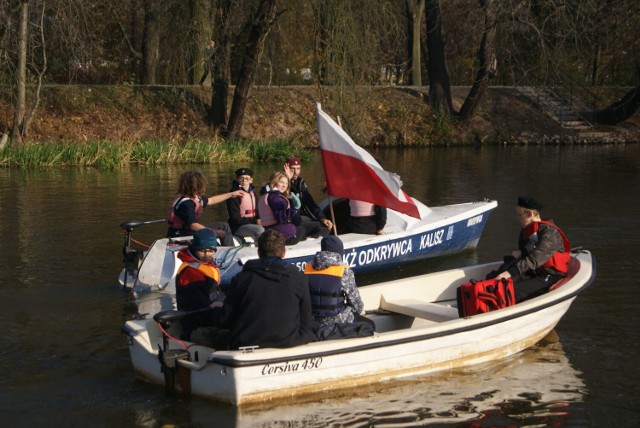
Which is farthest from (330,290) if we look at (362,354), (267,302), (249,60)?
(249,60)

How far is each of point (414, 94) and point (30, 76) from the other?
1480 cm

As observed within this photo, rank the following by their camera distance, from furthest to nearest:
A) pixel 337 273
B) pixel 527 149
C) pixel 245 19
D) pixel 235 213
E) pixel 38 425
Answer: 1. pixel 527 149
2. pixel 245 19
3. pixel 235 213
4. pixel 337 273
5. pixel 38 425

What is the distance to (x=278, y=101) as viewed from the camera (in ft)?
120

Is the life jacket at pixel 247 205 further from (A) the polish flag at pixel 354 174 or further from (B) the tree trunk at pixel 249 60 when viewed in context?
(B) the tree trunk at pixel 249 60

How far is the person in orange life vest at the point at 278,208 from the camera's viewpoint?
12117 millimetres

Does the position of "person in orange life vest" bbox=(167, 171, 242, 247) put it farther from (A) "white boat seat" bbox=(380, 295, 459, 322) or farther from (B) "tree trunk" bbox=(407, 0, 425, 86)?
(B) "tree trunk" bbox=(407, 0, 425, 86)

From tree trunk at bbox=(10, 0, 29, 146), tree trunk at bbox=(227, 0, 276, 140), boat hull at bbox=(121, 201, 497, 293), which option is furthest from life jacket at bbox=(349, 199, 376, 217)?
tree trunk at bbox=(227, 0, 276, 140)

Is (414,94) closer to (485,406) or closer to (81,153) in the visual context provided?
(81,153)

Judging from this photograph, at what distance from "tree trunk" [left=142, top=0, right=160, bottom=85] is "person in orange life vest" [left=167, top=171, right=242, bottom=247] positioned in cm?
2513

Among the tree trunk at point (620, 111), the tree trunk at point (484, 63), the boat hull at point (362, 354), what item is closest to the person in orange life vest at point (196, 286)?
the boat hull at point (362, 354)

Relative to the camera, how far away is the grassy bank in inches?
1027

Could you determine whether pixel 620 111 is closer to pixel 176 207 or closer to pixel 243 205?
pixel 243 205

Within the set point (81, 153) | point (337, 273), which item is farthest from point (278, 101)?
point (337, 273)

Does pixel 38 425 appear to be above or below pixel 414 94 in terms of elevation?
below
